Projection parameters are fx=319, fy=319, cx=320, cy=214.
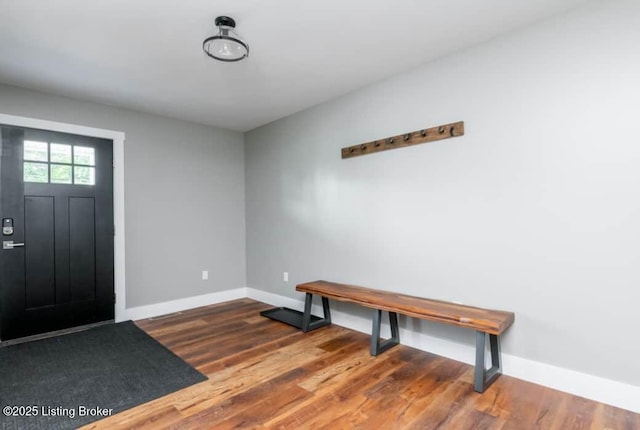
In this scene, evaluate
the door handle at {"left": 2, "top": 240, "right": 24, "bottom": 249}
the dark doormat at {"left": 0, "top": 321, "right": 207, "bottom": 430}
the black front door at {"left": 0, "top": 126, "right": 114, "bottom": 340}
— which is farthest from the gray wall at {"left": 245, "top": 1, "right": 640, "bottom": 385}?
the door handle at {"left": 2, "top": 240, "right": 24, "bottom": 249}

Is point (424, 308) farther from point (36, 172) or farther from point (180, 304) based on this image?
point (36, 172)

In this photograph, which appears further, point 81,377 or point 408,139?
point 408,139

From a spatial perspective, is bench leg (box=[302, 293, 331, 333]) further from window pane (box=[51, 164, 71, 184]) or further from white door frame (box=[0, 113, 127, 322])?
window pane (box=[51, 164, 71, 184])

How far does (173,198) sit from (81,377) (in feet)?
7.42

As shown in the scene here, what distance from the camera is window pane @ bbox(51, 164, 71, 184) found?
330cm

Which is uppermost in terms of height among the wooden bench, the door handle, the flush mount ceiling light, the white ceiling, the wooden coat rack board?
the white ceiling

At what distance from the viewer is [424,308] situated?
7.97 feet

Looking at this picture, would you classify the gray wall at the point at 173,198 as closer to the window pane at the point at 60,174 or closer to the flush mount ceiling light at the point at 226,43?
the window pane at the point at 60,174

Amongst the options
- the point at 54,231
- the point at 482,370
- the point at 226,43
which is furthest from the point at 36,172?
the point at 482,370

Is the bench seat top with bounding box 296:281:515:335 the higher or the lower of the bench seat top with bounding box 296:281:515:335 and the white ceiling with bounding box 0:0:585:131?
the lower

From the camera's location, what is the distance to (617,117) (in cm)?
193

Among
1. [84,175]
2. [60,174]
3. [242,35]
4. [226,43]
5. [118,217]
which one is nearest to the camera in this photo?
[226,43]

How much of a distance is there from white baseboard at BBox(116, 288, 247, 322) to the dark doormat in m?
0.53

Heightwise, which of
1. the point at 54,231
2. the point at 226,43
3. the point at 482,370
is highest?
the point at 226,43
